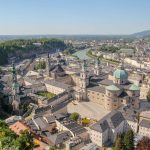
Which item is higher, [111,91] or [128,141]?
[111,91]

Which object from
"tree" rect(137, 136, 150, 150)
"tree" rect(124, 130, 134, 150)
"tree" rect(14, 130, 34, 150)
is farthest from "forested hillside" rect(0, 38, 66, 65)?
"tree" rect(137, 136, 150, 150)

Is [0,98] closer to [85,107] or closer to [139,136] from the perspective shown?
[85,107]

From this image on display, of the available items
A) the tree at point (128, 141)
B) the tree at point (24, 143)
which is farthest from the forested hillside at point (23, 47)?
the tree at point (24, 143)

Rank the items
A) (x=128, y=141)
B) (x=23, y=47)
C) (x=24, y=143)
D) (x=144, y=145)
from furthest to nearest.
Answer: (x=23, y=47) → (x=128, y=141) → (x=144, y=145) → (x=24, y=143)

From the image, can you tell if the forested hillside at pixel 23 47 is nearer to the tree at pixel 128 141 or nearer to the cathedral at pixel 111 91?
the cathedral at pixel 111 91

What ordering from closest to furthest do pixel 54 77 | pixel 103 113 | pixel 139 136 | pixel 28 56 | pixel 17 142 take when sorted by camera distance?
pixel 17 142 < pixel 139 136 < pixel 103 113 < pixel 54 77 < pixel 28 56

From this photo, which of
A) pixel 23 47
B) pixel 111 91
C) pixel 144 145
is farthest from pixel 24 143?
pixel 23 47

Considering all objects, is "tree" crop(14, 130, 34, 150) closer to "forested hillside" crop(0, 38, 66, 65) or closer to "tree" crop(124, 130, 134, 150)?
"tree" crop(124, 130, 134, 150)

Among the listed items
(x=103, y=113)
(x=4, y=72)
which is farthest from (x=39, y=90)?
(x=4, y=72)

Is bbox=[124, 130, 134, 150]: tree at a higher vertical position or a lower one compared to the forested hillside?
lower

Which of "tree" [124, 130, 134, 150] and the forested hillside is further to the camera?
the forested hillside

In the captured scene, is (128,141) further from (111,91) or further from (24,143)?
(111,91)
